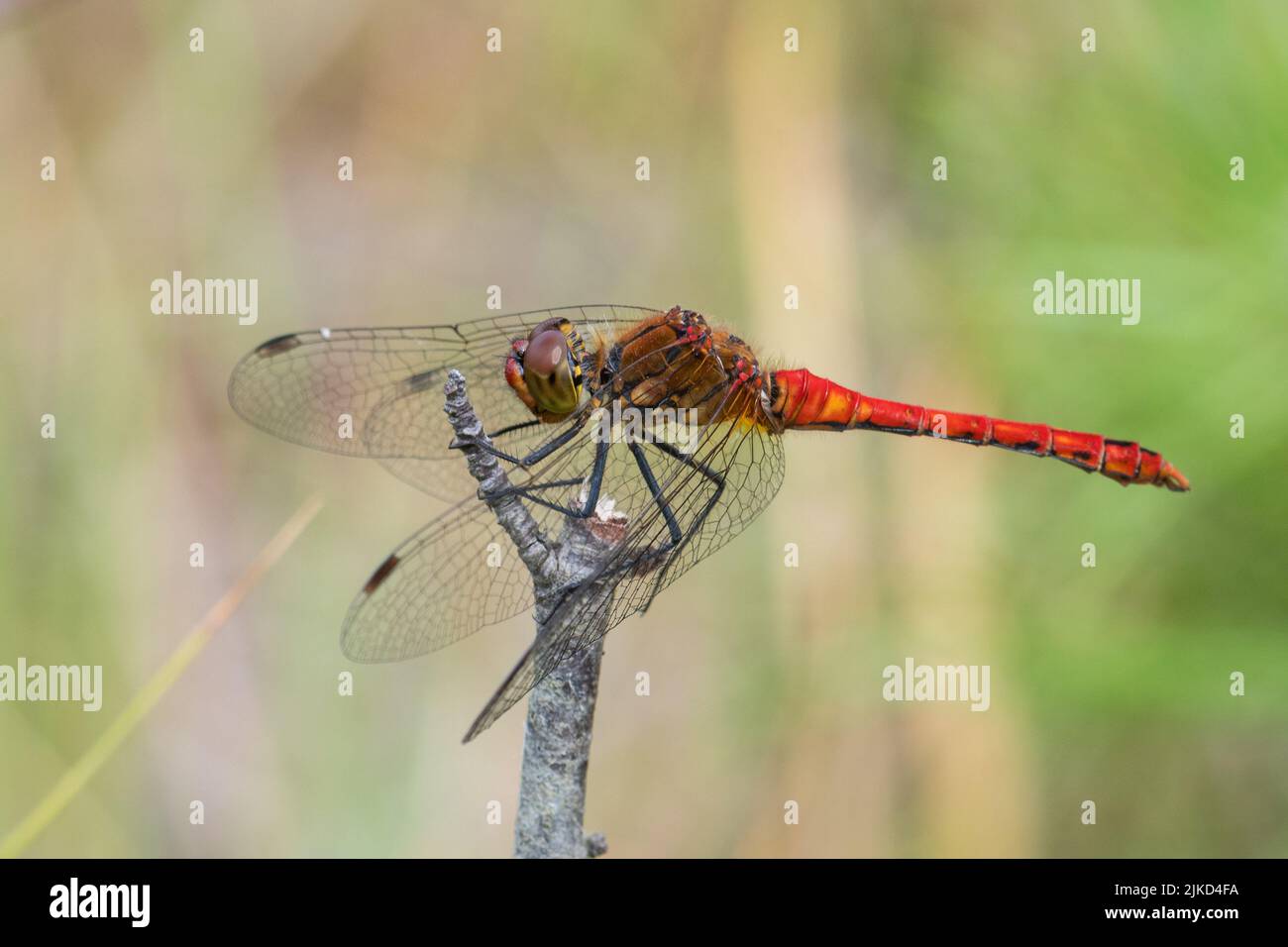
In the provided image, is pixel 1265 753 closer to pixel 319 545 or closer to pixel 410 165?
pixel 319 545

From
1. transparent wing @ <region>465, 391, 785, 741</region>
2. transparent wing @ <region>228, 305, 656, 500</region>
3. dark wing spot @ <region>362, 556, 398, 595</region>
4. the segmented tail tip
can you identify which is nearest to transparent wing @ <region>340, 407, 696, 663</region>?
dark wing spot @ <region>362, 556, 398, 595</region>

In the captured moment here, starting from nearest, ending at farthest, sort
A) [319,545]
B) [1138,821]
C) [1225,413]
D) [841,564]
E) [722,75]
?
[1225,413] < [1138,821] < [841,564] < [319,545] < [722,75]

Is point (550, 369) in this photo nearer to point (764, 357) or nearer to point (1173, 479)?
point (764, 357)

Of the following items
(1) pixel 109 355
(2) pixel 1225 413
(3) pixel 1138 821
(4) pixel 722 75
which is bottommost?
(3) pixel 1138 821

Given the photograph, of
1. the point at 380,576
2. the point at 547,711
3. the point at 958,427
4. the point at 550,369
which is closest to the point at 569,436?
the point at 550,369

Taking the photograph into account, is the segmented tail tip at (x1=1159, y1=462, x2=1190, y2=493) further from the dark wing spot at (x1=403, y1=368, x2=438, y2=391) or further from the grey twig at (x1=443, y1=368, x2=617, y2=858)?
the dark wing spot at (x1=403, y1=368, x2=438, y2=391)

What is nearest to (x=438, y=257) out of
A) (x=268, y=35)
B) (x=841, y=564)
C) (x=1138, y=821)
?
(x=268, y=35)

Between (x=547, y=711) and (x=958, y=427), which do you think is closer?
(x=547, y=711)
